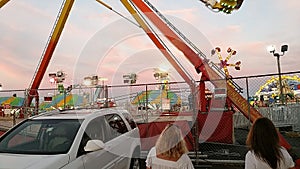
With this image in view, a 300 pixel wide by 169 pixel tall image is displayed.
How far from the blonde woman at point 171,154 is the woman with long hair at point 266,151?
692 millimetres

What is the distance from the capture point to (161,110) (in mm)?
13781

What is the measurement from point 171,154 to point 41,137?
2622 mm

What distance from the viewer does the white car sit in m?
3.58

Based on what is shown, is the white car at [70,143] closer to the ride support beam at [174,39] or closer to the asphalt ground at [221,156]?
the asphalt ground at [221,156]

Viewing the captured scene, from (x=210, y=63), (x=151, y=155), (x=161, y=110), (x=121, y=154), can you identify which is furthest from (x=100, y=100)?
(x=151, y=155)

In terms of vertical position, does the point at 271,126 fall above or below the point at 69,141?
above

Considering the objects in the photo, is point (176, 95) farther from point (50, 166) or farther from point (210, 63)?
point (50, 166)

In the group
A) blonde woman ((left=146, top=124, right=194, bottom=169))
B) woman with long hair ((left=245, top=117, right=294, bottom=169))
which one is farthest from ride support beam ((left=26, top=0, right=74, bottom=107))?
woman with long hair ((left=245, top=117, right=294, bottom=169))

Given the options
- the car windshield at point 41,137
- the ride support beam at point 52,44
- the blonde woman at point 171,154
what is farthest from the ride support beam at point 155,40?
the blonde woman at point 171,154

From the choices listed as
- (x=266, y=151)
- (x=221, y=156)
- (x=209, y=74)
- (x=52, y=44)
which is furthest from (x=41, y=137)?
(x=52, y=44)

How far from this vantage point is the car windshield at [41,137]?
13.0 ft

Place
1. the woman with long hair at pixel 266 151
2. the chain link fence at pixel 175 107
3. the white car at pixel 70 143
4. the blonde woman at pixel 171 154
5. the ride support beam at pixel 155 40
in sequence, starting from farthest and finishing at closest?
the ride support beam at pixel 155 40 < the chain link fence at pixel 175 107 < the white car at pixel 70 143 < the blonde woman at pixel 171 154 < the woman with long hair at pixel 266 151

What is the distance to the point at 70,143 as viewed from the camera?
3967mm

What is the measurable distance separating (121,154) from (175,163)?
249cm
